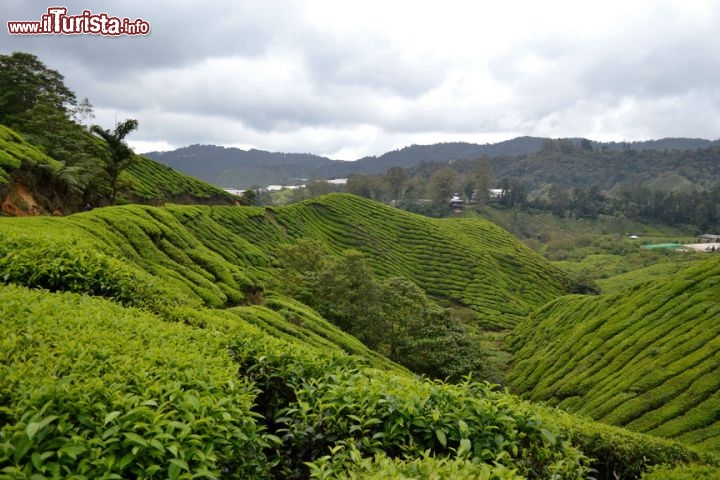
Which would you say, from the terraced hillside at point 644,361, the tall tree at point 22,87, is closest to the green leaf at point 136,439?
the terraced hillside at point 644,361

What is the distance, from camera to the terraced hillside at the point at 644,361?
21750mm

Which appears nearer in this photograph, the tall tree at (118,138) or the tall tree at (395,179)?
the tall tree at (118,138)

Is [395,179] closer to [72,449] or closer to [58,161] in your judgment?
[58,161]

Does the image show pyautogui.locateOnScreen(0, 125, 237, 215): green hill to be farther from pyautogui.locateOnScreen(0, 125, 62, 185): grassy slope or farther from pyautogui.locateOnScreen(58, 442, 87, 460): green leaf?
pyautogui.locateOnScreen(58, 442, 87, 460): green leaf

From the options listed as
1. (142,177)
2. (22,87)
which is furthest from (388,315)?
(22,87)

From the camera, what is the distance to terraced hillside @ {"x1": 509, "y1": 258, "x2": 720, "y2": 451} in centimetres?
2175

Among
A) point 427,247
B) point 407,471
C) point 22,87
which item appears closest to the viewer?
point 407,471

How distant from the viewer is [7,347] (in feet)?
18.4

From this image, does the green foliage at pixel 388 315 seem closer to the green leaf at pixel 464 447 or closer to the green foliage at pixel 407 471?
the green leaf at pixel 464 447

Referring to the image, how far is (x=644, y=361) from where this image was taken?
2666 cm

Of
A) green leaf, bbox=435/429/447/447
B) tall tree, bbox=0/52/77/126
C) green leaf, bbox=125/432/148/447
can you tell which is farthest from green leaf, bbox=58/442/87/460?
tall tree, bbox=0/52/77/126

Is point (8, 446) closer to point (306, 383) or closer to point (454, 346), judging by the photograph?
point (306, 383)

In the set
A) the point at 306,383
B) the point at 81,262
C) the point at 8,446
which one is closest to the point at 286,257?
the point at 81,262

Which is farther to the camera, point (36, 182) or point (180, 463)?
point (36, 182)
